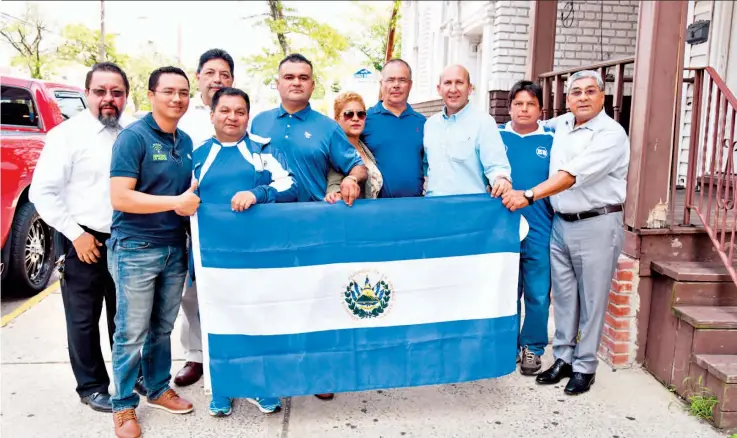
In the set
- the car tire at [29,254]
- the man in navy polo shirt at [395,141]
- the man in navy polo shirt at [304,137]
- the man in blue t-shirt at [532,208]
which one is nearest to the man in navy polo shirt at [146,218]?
the man in navy polo shirt at [304,137]

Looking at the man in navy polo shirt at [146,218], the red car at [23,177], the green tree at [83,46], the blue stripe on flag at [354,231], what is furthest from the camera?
the green tree at [83,46]

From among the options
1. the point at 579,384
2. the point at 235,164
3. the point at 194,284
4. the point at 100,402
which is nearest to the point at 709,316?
the point at 579,384

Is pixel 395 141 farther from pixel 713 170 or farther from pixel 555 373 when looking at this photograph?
pixel 713 170

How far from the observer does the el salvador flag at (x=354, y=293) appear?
10.6ft

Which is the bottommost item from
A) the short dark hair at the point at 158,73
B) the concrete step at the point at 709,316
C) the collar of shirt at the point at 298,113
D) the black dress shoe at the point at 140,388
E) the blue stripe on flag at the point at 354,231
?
the black dress shoe at the point at 140,388

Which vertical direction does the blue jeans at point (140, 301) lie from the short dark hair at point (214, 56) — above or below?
below

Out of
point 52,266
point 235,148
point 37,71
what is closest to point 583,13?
point 235,148

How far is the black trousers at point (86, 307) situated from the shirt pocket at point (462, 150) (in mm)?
2102

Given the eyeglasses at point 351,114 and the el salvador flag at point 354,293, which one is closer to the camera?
the el salvador flag at point 354,293

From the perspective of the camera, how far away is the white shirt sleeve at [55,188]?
3.20 meters

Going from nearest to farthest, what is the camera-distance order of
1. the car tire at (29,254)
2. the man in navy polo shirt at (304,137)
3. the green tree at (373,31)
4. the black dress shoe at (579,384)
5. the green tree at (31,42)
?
the man in navy polo shirt at (304,137) < the black dress shoe at (579,384) < the car tire at (29,254) < the green tree at (31,42) < the green tree at (373,31)

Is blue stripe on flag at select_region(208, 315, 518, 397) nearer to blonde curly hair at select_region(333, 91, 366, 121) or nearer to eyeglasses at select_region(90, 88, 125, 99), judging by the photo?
blonde curly hair at select_region(333, 91, 366, 121)

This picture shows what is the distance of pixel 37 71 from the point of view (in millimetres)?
19312

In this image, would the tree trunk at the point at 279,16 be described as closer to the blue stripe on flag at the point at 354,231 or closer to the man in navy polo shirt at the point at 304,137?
the man in navy polo shirt at the point at 304,137
